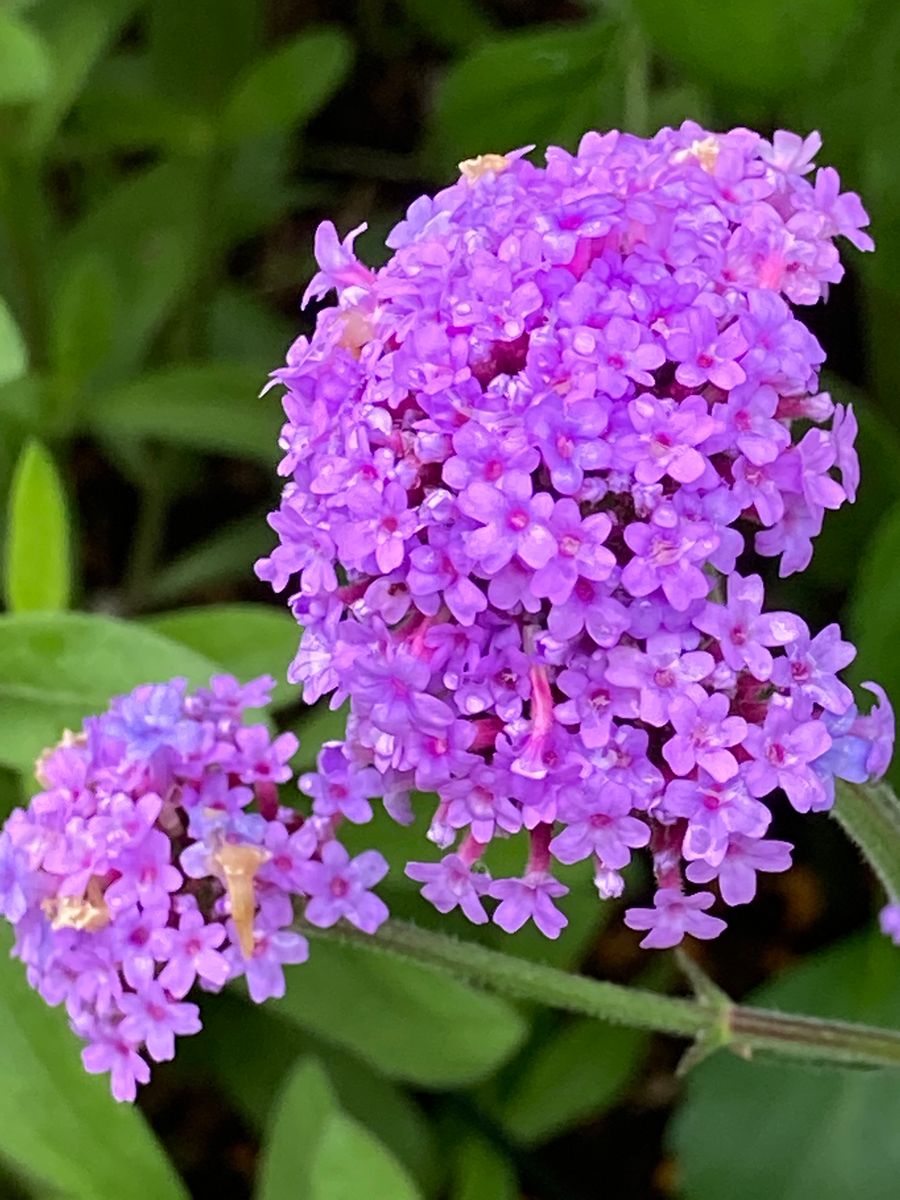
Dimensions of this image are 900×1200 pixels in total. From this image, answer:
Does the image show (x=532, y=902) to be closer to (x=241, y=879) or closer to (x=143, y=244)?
(x=241, y=879)

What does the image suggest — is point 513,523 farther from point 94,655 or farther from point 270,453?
point 270,453

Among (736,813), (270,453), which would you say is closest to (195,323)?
(270,453)

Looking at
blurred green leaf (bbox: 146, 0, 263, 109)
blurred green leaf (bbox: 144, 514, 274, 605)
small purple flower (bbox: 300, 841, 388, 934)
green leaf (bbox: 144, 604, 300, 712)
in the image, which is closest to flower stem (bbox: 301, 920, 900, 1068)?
small purple flower (bbox: 300, 841, 388, 934)

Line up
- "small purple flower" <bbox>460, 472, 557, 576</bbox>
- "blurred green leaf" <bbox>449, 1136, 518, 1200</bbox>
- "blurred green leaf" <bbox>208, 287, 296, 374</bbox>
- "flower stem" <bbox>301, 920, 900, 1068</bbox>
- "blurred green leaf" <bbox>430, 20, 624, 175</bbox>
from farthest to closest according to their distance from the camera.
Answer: "blurred green leaf" <bbox>208, 287, 296, 374</bbox>
"blurred green leaf" <bbox>430, 20, 624, 175</bbox>
"blurred green leaf" <bbox>449, 1136, 518, 1200</bbox>
"flower stem" <bbox>301, 920, 900, 1068</bbox>
"small purple flower" <bbox>460, 472, 557, 576</bbox>

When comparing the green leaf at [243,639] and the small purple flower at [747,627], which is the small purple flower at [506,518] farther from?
the green leaf at [243,639]

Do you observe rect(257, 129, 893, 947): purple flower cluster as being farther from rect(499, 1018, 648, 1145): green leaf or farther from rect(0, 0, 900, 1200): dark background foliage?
rect(499, 1018, 648, 1145): green leaf

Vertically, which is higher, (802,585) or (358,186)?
(358,186)

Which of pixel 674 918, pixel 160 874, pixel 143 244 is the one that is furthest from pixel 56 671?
pixel 143 244
